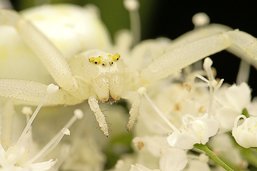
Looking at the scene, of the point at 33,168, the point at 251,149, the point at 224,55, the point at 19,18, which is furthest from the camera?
the point at 224,55

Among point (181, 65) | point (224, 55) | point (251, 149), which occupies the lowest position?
point (224, 55)

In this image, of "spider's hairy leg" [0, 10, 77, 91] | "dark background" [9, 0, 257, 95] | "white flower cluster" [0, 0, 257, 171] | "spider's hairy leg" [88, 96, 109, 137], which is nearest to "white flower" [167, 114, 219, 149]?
"white flower cluster" [0, 0, 257, 171]

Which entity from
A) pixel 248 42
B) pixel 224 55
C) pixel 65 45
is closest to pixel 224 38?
pixel 248 42

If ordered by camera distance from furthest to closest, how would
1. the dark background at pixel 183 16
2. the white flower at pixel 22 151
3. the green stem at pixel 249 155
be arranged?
the dark background at pixel 183 16 → the green stem at pixel 249 155 → the white flower at pixel 22 151

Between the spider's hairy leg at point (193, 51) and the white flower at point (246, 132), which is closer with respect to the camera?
the white flower at point (246, 132)

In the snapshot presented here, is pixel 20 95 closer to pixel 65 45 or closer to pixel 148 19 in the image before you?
pixel 65 45

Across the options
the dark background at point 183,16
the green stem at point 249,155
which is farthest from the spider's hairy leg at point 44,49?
the dark background at point 183,16

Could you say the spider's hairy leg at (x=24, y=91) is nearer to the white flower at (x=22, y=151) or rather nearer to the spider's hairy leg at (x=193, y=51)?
the white flower at (x=22, y=151)
